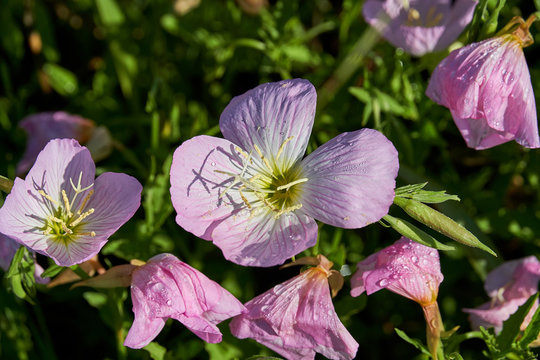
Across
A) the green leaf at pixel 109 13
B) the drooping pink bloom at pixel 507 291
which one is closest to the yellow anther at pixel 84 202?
the drooping pink bloom at pixel 507 291

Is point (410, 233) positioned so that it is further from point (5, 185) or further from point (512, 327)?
point (5, 185)

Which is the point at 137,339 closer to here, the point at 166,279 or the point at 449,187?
the point at 166,279

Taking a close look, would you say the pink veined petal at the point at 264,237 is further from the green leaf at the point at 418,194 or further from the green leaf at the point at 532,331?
the green leaf at the point at 532,331

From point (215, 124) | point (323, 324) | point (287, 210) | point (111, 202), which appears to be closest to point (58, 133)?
point (215, 124)

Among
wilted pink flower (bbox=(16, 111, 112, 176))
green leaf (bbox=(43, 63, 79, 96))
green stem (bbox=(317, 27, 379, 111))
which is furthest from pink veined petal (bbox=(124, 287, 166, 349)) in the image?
green leaf (bbox=(43, 63, 79, 96))

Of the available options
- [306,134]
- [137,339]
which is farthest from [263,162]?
[137,339]

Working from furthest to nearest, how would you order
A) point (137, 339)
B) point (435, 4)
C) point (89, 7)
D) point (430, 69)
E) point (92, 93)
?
1. point (89, 7)
2. point (92, 93)
3. point (435, 4)
4. point (430, 69)
5. point (137, 339)

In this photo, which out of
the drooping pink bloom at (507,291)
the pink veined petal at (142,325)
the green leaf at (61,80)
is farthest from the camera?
the green leaf at (61,80)

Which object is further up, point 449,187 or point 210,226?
point 210,226
